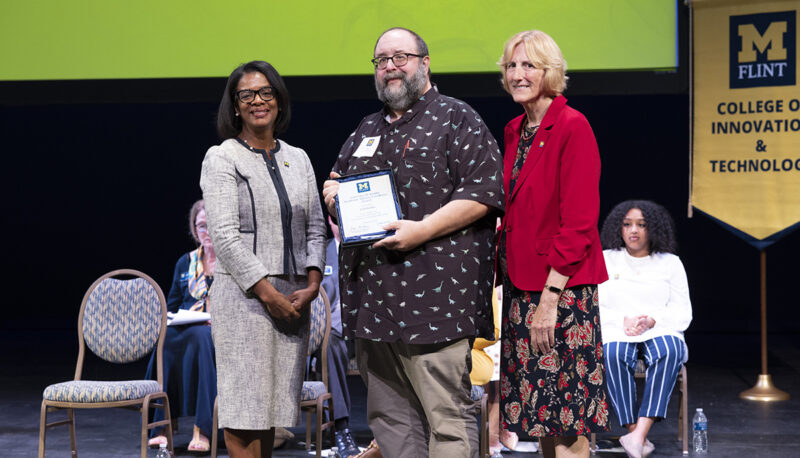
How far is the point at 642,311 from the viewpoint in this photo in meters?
4.47

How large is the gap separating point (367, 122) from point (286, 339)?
76cm

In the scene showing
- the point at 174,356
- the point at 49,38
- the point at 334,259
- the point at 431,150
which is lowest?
the point at 174,356

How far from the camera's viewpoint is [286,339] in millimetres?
2734

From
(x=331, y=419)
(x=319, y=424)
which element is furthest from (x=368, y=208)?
(x=331, y=419)

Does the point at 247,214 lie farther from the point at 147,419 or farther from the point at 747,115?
the point at 747,115

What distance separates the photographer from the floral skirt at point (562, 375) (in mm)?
2379

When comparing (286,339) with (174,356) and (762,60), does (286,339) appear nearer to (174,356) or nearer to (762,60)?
(174,356)

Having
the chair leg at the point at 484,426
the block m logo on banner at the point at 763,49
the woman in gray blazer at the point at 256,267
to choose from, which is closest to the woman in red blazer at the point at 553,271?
the woman in gray blazer at the point at 256,267

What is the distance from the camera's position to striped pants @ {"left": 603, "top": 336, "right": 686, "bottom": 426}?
4164 millimetres

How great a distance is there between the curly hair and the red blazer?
224cm

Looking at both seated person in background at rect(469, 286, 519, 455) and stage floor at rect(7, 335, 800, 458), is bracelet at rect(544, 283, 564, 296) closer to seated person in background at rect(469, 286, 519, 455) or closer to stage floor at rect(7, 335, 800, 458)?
seated person in background at rect(469, 286, 519, 455)

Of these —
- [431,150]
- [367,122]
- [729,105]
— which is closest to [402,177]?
[431,150]

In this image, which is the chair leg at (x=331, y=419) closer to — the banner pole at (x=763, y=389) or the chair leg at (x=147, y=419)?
the chair leg at (x=147, y=419)

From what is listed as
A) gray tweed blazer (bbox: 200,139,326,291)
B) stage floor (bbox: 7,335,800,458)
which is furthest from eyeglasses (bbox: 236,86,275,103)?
stage floor (bbox: 7,335,800,458)
